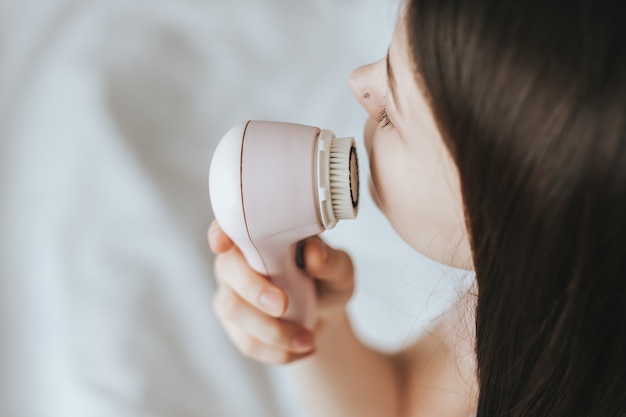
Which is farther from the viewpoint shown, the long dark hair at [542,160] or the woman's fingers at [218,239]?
the woman's fingers at [218,239]

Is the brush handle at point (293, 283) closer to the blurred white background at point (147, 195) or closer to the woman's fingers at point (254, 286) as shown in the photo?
the woman's fingers at point (254, 286)

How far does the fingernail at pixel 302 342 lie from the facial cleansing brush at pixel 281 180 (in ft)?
0.61

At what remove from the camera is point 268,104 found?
1.16 meters

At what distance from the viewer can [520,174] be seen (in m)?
0.47

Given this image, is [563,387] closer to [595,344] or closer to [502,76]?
[595,344]

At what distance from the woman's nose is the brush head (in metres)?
0.04

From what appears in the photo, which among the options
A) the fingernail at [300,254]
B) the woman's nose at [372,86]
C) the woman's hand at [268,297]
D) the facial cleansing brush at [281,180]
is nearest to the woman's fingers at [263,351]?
the woman's hand at [268,297]

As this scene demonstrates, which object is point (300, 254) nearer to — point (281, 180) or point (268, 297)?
point (268, 297)

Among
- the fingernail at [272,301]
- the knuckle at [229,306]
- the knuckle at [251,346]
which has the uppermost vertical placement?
the fingernail at [272,301]

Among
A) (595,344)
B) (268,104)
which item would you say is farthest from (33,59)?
(595,344)

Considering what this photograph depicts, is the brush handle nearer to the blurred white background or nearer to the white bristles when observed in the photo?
the white bristles

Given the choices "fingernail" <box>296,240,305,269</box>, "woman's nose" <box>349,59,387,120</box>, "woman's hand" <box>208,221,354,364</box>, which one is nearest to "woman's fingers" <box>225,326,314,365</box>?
"woman's hand" <box>208,221,354,364</box>

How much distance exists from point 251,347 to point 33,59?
1.88 feet

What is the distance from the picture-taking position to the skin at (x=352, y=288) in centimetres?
55
